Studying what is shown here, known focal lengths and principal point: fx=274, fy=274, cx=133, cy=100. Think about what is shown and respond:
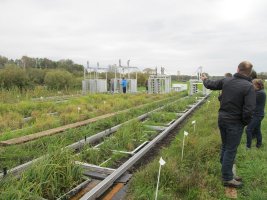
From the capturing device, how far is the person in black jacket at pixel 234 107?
4312mm

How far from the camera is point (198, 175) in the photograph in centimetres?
461

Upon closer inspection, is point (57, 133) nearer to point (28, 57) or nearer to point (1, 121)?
point (1, 121)

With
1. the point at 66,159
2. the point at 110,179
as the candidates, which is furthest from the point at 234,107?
the point at 66,159

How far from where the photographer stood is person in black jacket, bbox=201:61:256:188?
4312 mm

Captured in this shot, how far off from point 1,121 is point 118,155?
5149 millimetres

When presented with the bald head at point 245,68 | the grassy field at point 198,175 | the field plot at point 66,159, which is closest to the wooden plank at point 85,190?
the field plot at point 66,159

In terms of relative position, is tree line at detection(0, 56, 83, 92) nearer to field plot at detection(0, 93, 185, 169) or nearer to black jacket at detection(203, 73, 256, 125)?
field plot at detection(0, 93, 185, 169)

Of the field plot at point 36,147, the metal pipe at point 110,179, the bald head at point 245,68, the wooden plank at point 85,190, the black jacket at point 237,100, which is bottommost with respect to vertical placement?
the wooden plank at point 85,190

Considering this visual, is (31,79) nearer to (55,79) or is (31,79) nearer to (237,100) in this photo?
(55,79)

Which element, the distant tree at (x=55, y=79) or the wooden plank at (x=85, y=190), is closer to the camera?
the wooden plank at (x=85, y=190)

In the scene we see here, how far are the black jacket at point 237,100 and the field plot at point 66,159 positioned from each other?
97.3 inches

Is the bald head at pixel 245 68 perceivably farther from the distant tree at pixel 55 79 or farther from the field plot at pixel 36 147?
the distant tree at pixel 55 79

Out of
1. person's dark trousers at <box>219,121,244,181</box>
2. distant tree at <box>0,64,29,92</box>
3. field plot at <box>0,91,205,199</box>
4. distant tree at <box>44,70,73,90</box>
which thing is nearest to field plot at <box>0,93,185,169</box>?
field plot at <box>0,91,205,199</box>

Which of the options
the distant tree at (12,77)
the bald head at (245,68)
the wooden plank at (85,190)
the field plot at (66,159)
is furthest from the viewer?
the distant tree at (12,77)
